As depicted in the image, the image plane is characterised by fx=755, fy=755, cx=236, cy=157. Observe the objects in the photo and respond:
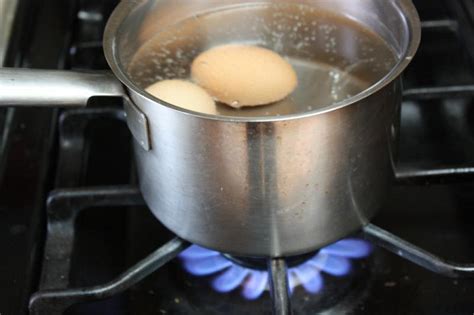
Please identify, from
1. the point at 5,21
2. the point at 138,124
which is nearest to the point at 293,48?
the point at 138,124

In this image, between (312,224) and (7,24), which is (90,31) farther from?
(312,224)

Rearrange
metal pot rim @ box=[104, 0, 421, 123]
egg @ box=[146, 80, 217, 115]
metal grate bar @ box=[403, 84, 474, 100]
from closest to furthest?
metal pot rim @ box=[104, 0, 421, 123] → egg @ box=[146, 80, 217, 115] → metal grate bar @ box=[403, 84, 474, 100]

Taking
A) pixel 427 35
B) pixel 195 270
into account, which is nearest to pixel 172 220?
pixel 195 270

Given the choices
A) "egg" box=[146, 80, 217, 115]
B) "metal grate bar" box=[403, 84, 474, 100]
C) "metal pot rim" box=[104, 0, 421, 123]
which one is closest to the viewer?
"metal pot rim" box=[104, 0, 421, 123]

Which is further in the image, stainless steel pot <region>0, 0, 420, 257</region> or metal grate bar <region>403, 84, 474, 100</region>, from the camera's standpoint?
metal grate bar <region>403, 84, 474, 100</region>

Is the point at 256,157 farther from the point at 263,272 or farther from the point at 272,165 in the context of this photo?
the point at 263,272

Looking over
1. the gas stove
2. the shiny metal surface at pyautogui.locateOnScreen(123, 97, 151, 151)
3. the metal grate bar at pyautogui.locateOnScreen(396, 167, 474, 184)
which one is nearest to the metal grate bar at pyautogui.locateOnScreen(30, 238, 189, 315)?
the gas stove

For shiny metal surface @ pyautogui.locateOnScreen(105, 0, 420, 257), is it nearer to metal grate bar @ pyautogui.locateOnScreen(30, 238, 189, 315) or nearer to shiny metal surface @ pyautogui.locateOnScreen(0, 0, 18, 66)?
metal grate bar @ pyautogui.locateOnScreen(30, 238, 189, 315)

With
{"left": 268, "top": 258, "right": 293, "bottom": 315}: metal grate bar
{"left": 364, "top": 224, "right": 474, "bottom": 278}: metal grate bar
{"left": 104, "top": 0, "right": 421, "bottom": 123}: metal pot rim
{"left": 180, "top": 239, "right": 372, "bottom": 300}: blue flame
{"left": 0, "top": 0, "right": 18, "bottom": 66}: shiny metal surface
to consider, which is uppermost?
{"left": 104, "top": 0, "right": 421, "bottom": 123}: metal pot rim
